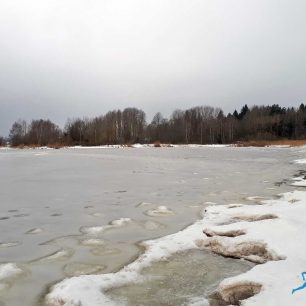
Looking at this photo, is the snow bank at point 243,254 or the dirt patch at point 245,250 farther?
the dirt patch at point 245,250

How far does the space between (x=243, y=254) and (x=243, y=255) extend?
1.0 inches

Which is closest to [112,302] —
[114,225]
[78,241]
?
[78,241]

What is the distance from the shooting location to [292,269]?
3.53 meters

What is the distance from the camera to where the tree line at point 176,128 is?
8869 cm

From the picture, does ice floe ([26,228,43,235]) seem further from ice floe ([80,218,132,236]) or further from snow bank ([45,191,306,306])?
snow bank ([45,191,306,306])

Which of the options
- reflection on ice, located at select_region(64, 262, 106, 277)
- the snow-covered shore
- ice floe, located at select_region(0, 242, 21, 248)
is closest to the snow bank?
the snow-covered shore

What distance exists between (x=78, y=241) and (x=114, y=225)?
1012mm

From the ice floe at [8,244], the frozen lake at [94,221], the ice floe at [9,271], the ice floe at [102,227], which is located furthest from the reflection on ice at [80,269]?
the ice floe at [102,227]

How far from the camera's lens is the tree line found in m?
88.7

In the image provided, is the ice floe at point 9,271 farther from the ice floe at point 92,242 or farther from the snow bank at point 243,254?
the ice floe at point 92,242

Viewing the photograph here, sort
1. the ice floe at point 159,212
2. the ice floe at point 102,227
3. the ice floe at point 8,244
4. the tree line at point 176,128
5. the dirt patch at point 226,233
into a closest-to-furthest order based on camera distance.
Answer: the ice floe at point 8,244 < the dirt patch at point 226,233 < the ice floe at point 102,227 < the ice floe at point 159,212 < the tree line at point 176,128

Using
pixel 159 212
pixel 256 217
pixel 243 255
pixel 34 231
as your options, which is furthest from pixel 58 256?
pixel 256 217

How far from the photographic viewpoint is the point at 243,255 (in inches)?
174

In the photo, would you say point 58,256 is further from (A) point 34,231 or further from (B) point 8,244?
(A) point 34,231
